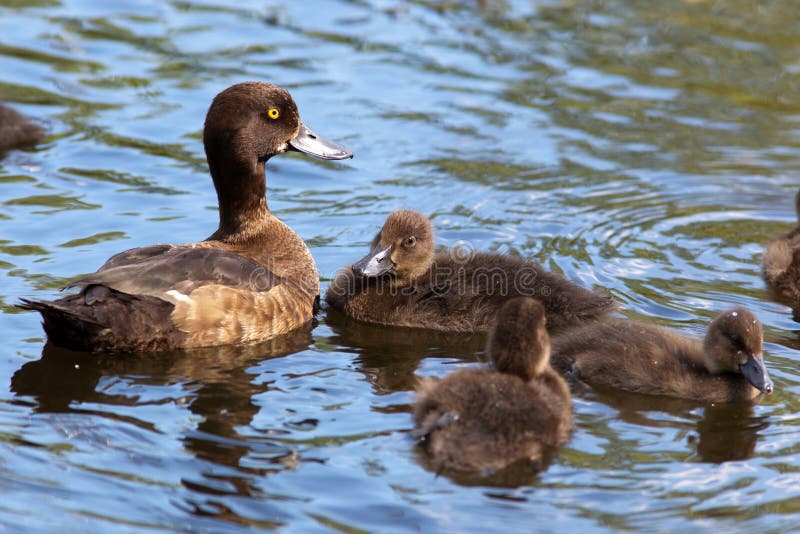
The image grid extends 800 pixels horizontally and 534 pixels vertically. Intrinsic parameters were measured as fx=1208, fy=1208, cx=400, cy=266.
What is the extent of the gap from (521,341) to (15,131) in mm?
6471

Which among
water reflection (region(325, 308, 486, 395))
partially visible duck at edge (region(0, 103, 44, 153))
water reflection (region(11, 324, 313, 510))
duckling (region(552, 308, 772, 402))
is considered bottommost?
water reflection (region(11, 324, 313, 510))

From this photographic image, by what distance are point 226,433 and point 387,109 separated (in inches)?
252

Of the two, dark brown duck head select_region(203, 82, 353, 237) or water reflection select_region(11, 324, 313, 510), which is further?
dark brown duck head select_region(203, 82, 353, 237)

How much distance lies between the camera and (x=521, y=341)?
6.01 m

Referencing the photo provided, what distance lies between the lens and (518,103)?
39.9 ft

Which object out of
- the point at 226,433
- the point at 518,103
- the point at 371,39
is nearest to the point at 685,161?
the point at 518,103

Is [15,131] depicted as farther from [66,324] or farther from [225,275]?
[66,324]

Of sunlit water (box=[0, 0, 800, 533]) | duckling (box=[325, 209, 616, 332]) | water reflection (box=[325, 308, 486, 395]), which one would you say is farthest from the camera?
duckling (box=[325, 209, 616, 332])

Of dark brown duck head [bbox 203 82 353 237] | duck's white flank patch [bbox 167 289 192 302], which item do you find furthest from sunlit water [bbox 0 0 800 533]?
dark brown duck head [bbox 203 82 353 237]

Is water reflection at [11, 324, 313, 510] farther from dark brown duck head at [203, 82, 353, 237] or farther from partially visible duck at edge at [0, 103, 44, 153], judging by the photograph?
partially visible duck at edge at [0, 103, 44, 153]

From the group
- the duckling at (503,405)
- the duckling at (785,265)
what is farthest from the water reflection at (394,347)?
the duckling at (785,265)

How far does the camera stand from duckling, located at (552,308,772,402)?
6510 mm

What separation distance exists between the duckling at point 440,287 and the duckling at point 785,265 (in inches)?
62.5

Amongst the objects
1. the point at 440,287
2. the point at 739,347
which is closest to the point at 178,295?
the point at 440,287
